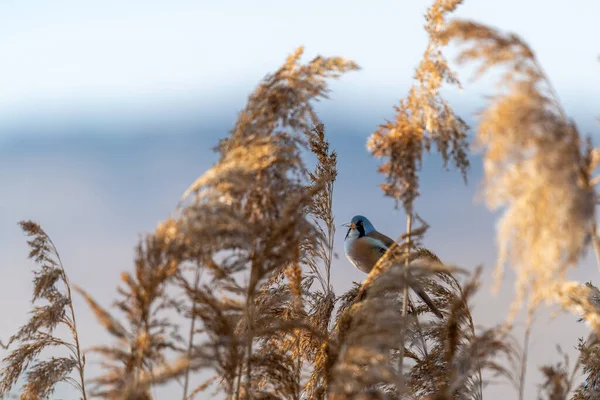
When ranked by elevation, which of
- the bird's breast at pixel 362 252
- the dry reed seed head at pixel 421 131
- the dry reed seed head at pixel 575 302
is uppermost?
the bird's breast at pixel 362 252

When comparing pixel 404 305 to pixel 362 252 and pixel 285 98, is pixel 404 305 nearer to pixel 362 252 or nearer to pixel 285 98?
pixel 285 98

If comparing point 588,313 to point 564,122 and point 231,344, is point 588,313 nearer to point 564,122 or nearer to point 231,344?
point 564,122

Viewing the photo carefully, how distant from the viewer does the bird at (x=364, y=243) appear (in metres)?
8.13

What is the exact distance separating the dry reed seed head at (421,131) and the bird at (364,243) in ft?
12.9

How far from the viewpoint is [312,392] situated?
534 cm

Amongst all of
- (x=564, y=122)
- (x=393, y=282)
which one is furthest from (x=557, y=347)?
(x=564, y=122)

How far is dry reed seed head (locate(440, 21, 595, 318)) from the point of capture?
3.05 m

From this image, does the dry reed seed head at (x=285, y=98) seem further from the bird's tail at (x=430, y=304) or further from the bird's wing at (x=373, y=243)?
the bird's wing at (x=373, y=243)

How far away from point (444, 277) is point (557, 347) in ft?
7.09

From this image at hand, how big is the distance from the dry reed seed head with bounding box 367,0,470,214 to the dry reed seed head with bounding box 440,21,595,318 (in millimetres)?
698

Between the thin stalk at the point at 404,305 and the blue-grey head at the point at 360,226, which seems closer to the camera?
the thin stalk at the point at 404,305

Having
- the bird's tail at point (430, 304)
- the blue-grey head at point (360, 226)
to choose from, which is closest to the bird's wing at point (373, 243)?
the blue-grey head at point (360, 226)

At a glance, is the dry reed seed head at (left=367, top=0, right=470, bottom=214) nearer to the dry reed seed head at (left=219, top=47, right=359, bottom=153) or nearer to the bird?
the dry reed seed head at (left=219, top=47, right=359, bottom=153)

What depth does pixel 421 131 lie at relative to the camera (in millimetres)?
4039
